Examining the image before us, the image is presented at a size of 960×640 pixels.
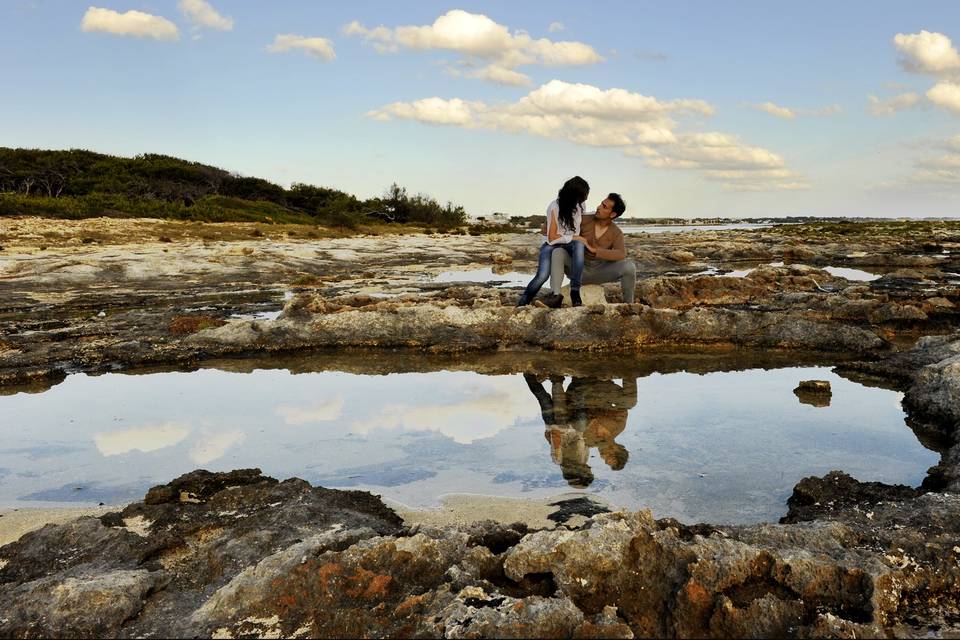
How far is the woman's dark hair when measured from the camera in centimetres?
988

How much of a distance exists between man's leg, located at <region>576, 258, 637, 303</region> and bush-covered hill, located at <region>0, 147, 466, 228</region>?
109 ft

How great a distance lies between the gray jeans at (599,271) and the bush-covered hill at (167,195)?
33.1 m

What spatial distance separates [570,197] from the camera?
9.97m

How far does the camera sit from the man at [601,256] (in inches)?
397

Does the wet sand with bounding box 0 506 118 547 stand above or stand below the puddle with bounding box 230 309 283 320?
below

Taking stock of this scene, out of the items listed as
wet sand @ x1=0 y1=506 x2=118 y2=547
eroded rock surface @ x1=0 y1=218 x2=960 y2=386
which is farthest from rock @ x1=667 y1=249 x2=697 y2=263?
wet sand @ x1=0 y1=506 x2=118 y2=547

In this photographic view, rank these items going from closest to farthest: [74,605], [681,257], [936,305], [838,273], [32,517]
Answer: [74,605] < [32,517] < [936,305] < [838,273] < [681,257]

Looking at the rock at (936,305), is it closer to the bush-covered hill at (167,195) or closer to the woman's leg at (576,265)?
the woman's leg at (576,265)

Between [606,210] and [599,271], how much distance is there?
3.41 feet

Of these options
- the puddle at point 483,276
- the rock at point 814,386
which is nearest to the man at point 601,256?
the rock at point 814,386

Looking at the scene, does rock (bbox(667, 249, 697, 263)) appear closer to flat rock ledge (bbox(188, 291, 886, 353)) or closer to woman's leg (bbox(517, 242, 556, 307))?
flat rock ledge (bbox(188, 291, 886, 353))

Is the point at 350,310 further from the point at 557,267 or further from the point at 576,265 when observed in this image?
the point at 576,265

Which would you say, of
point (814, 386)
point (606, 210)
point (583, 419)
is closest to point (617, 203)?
point (606, 210)

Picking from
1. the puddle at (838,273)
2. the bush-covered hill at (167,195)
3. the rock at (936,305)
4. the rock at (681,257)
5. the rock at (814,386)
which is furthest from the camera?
the bush-covered hill at (167,195)
